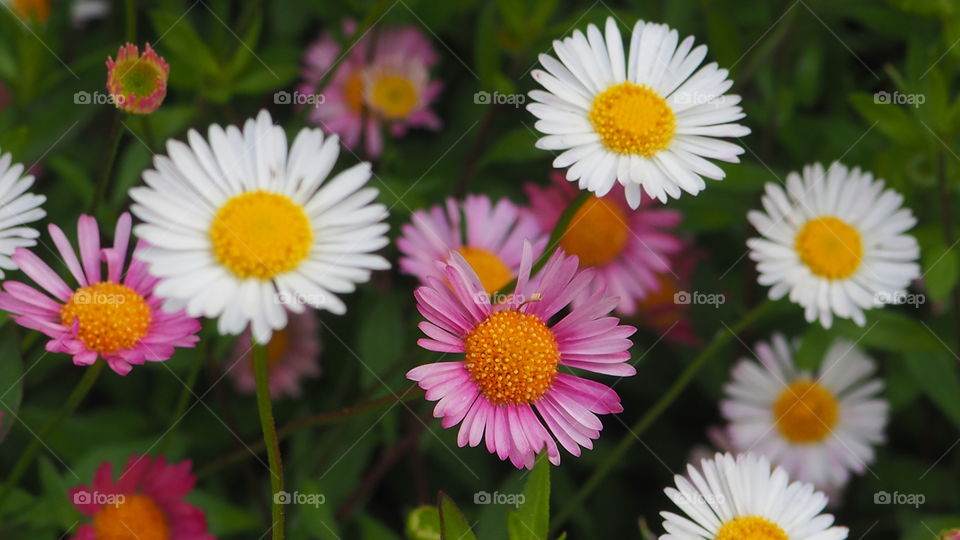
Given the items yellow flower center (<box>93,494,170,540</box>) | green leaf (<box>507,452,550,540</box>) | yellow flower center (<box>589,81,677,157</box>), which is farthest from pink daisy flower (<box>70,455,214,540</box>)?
yellow flower center (<box>589,81,677,157</box>)

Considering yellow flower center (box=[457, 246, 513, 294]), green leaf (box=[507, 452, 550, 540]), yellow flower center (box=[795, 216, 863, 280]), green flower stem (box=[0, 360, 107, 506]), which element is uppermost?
yellow flower center (box=[457, 246, 513, 294])

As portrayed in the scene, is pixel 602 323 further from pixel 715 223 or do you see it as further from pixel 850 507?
pixel 850 507

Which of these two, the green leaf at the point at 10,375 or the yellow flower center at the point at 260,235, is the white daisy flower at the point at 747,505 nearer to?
the yellow flower center at the point at 260,235

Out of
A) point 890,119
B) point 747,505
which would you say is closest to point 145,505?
point 747,505

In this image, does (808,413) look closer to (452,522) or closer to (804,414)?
→ (804,414)

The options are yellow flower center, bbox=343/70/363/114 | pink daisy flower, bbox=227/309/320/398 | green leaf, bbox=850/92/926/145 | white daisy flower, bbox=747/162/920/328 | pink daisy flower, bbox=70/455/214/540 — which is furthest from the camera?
yellow flower center, bbox=343/70/363/114

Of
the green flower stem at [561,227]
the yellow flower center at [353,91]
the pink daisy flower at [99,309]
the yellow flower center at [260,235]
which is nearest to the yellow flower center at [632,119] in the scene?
the green flower stem at [561,227]

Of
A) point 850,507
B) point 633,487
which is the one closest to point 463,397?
point 633,487

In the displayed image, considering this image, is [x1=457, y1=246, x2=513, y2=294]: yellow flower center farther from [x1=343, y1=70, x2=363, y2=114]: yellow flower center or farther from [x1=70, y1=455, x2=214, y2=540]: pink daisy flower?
[x1=343, y1=70, x2=363, y2=114]: yellow flower center
